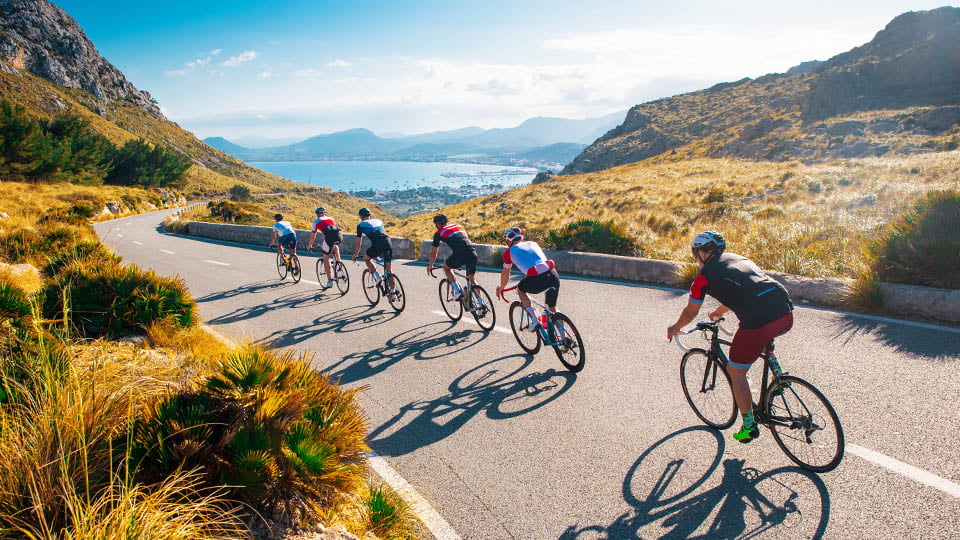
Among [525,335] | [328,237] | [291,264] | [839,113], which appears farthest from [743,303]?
[839,113]

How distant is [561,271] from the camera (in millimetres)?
11648

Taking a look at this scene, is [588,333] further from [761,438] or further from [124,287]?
[124,287]

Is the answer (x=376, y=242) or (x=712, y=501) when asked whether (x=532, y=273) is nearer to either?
(x=712, y=501)

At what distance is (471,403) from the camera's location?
5.19m

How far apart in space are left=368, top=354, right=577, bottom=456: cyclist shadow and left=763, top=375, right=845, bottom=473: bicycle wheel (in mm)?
2076

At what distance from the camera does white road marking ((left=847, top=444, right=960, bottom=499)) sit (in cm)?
323

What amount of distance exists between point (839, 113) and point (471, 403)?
75.4 metres

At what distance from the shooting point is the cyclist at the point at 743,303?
11.8ft

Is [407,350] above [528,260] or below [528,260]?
below

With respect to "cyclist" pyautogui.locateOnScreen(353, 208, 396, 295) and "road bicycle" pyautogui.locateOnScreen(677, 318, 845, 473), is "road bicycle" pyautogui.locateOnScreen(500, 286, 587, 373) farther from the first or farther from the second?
"cyclist" pyautogui.locateOnScreen(353, 208, 396, 295)

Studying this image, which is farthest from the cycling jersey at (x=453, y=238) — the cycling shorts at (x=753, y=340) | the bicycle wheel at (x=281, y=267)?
the bicycle wheel at (x=281, y=267)

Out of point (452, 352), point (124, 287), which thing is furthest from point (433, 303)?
point (124, 287)

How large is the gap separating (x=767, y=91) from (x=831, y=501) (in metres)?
113

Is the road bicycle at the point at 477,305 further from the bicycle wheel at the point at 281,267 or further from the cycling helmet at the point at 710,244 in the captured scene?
the bicycle wheel at the point at 281,267
